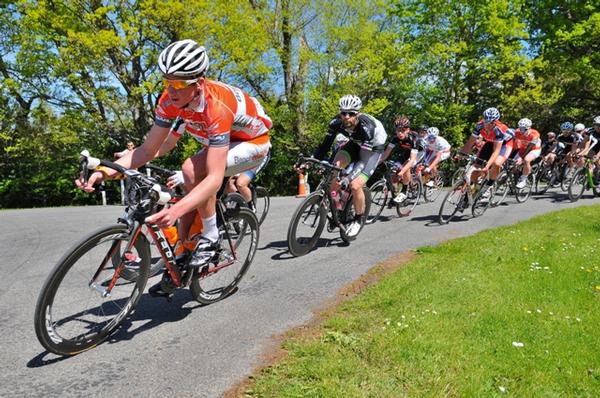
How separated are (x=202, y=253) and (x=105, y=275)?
2.84ft

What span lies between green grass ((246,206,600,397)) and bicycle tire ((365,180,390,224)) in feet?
12.1

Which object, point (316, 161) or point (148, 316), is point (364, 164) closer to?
point (316, 161)

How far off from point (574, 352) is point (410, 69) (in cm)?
2345

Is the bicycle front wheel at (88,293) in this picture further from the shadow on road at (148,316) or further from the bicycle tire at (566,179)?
the bicycle tire at (566,179)

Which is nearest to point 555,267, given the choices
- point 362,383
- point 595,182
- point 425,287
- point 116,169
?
point 425,287

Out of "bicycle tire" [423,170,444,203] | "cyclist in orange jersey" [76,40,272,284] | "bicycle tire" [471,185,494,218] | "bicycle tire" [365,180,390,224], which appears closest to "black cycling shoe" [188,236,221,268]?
A: "cyclist in orange jersey" [76,40,272,284]

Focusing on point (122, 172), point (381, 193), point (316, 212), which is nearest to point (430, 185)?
point (381, 193)

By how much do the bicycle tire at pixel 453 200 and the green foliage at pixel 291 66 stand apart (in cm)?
1342

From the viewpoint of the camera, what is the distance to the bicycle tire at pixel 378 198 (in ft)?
32.2

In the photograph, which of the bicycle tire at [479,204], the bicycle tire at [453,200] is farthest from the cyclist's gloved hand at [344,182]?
the bicycle tire at [479,204]

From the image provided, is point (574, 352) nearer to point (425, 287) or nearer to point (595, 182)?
point (425, 287)

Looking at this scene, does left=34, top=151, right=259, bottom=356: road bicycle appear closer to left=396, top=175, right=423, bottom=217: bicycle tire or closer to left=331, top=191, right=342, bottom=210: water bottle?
left=331, top=191, right=342, bottom=210: water bottle

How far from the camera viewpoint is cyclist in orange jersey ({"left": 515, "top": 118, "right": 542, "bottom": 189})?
1300 centimetres

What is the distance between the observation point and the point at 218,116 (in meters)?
3.81
